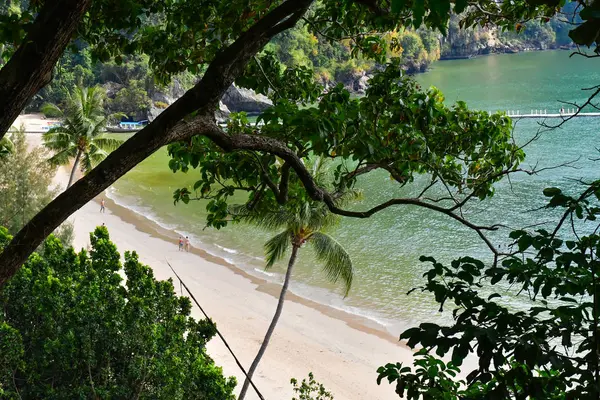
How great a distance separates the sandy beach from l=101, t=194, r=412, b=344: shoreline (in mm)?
32

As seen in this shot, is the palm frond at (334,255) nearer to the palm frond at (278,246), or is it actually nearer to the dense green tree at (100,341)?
the palm frond at (278,246)

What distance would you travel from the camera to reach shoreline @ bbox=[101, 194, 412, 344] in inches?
684

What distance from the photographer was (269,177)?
438 centimetres

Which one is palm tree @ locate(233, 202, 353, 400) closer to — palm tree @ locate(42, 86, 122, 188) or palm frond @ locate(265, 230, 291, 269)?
palm frond @ locate(265, 230, 291, 269)

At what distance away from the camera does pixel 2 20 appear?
144 inches

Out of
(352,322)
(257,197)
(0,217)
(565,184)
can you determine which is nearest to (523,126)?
(565,184)

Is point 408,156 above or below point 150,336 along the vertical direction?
above

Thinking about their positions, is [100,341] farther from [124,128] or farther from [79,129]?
[124,128]

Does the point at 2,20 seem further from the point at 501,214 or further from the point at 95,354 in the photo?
the point at 501,214

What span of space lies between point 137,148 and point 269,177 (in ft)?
5.22

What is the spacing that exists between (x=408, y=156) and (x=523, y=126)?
3781cm

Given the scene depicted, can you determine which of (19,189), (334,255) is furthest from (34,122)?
(334,255)

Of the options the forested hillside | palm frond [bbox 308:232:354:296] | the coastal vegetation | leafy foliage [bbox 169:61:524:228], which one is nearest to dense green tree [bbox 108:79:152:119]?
the forested hillside

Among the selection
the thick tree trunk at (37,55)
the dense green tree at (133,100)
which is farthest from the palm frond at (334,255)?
the dense green tree at (133,100)
